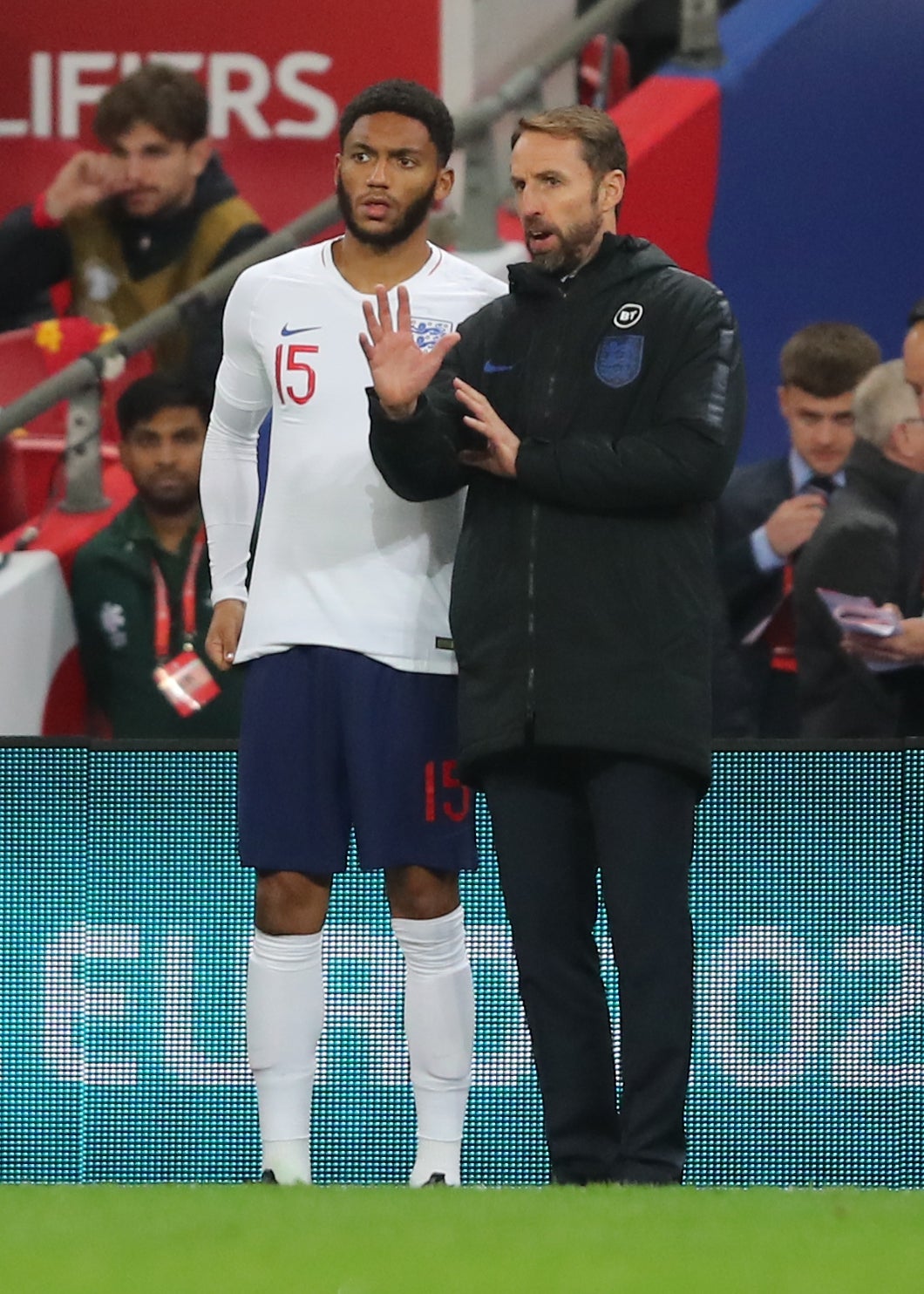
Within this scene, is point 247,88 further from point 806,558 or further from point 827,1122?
point 827,1122

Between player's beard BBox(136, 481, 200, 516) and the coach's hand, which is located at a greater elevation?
player's beard BBox(136, 481, 200, 516)

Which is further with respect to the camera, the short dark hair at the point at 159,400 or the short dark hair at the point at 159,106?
the short dark hair at the point at 159,106

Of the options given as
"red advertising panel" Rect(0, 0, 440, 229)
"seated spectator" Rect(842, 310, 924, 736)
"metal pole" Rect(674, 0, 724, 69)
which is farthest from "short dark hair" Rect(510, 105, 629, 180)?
"metal pole" Rect(674, 0, 724, 69)

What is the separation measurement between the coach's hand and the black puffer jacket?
1.56 feet

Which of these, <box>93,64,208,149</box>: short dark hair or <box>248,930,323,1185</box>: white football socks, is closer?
<box>248,930,323,1185</box>: white football socks

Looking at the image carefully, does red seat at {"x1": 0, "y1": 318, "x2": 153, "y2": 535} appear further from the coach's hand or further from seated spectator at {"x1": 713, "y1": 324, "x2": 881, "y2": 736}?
the coach's hand

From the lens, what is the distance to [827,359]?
20.9ft

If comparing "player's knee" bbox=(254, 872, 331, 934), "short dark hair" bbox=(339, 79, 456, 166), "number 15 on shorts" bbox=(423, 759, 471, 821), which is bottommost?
"player's knee" bbox=(254, 872, 331, 934)

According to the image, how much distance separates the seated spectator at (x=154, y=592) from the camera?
6035 millimetres

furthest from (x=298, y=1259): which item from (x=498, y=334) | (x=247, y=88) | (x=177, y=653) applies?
(x=247, y=88)

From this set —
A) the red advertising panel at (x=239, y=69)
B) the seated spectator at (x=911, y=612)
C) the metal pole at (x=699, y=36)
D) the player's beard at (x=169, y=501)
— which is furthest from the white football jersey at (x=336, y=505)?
the metal pole at (x=699, y=36)

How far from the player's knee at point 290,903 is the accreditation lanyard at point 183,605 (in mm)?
2034

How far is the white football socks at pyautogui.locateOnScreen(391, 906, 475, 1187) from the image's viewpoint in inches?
163

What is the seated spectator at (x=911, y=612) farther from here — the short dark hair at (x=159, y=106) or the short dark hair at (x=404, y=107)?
the short dark hair at (x=159, y=106)
